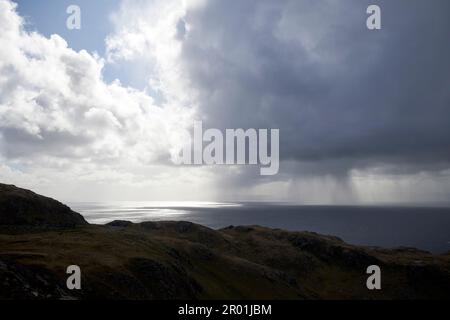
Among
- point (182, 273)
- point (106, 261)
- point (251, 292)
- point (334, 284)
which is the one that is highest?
point (106, 261)

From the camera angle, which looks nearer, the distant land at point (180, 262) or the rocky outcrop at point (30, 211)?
the distant land at point (180, 262)

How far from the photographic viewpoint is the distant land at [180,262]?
35.6 meters

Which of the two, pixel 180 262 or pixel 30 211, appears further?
pixel 30 211

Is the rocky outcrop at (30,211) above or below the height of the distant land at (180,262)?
above

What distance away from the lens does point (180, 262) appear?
60375 mm

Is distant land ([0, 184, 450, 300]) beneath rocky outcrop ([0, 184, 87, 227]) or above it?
beneath

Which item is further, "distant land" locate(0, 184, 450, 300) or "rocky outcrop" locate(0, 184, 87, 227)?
"rocky outcrop" locate(0, 184, 87, 227)

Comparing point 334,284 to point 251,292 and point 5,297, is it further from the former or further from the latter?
point 5,297

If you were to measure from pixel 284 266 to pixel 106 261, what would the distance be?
70386mm

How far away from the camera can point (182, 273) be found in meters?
50.8

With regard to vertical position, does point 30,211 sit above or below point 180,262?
above

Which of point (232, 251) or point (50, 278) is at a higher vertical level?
point (50, 278)

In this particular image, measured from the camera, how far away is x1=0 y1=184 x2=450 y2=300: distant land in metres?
35.6
